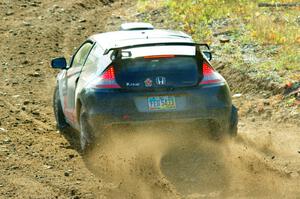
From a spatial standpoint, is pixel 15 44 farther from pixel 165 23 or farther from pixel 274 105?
pixel 274 105

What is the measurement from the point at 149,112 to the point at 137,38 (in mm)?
1233

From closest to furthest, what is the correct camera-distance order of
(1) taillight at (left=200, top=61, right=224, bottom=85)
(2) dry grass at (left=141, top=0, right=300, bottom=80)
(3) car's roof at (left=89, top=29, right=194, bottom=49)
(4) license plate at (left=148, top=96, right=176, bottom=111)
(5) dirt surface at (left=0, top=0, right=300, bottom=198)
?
(5) dirt surface at (left=0, top=0, right=300, bottom=198), (4) license plate at (left=148, top=96, right=176, bottom=111), (1) taillight at (left=200, top=61, right=224, bottom=85), (3) car's roof at (left=89, top=29, right=194, bottom=49), (2) dry grass at (left=141, top=0, right=300, bottom=80)

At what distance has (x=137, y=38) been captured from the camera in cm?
1038

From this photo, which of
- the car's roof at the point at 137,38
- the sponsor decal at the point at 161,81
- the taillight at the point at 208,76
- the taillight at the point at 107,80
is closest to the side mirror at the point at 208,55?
the car's roof at the point at 137,38

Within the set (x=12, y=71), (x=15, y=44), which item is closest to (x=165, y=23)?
(x=15, y=44)

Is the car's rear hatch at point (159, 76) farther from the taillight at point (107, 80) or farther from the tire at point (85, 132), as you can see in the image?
the tire at point (85, 132)

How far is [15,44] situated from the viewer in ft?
71.3

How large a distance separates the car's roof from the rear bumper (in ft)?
2.46

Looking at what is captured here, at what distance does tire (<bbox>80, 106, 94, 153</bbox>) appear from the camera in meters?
9.97

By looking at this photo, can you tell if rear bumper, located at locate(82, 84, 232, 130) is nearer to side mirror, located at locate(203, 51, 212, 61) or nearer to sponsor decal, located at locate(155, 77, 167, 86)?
sponsor decal, located at locate(155, 77, 167, 86)

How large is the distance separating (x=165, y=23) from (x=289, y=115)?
11003 mm

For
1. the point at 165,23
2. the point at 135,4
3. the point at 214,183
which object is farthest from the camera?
the point at 135,4

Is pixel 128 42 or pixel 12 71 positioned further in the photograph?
pixel 12 71

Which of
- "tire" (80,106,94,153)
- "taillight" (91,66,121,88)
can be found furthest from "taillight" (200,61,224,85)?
"tire" (80,106,94,153)
